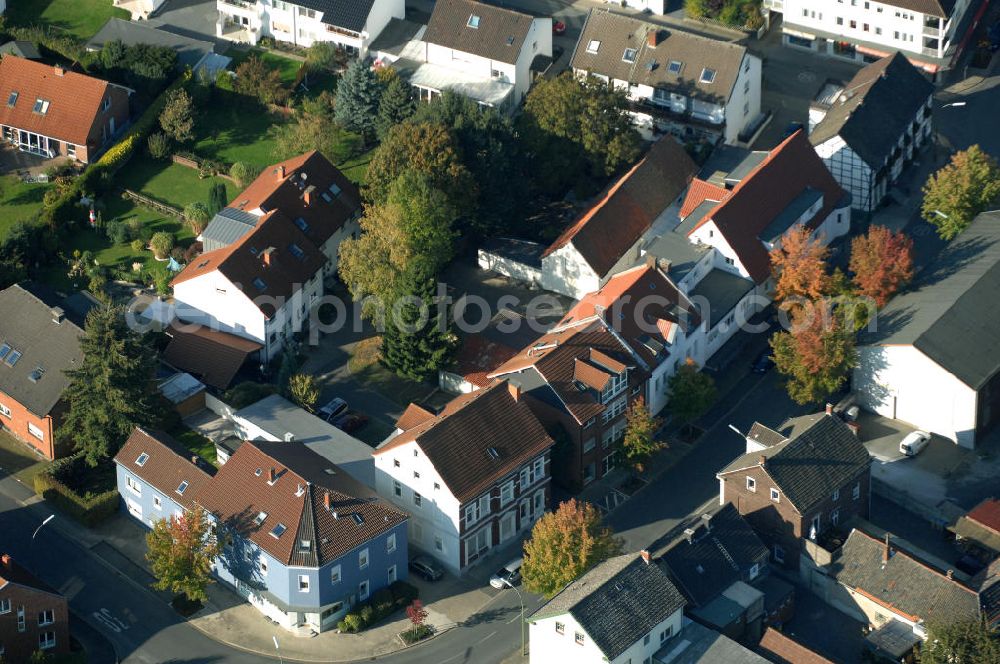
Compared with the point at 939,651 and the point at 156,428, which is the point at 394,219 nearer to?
the point at 156,428

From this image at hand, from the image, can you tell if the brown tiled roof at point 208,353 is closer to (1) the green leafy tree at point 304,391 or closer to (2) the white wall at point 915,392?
(1) the green leafy tree at point 304,391

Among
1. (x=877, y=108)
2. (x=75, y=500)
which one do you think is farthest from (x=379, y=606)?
(x=877, y=108)

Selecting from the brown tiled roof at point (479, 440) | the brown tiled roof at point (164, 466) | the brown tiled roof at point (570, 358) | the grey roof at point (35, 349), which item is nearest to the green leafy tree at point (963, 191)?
the brown tiled roof at point (570, 358)

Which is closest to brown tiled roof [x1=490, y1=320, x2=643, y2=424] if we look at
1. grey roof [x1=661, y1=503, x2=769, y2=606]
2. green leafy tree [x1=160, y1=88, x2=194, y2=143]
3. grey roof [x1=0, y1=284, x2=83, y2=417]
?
grey roof [x1=661, y1=503, x2=769, y2=606]

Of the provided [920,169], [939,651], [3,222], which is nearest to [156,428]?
[3,222]

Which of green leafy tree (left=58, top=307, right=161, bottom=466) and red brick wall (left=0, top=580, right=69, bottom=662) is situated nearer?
red brick wall (left=0, top=580, right=69, bottom=662)

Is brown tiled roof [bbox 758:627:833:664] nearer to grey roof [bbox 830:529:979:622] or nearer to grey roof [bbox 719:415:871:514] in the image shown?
grey roof [bbox 830:529:979:622]

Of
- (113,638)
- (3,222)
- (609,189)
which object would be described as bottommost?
(113,638)
